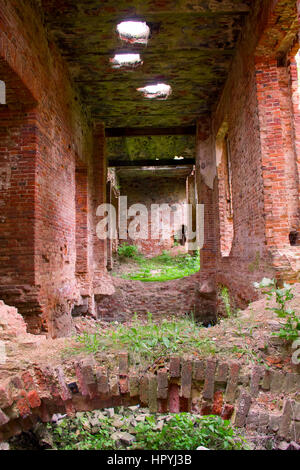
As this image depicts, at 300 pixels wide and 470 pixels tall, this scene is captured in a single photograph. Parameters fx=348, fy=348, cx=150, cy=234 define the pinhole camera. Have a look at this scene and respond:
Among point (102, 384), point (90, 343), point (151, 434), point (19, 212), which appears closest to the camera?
point (102, 384)

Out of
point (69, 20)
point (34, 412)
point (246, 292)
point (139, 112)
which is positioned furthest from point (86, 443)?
point (139, 112)

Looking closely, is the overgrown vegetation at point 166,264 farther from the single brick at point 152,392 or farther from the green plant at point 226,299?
the single brick at point 152,392

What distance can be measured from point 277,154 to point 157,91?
459 centimetres

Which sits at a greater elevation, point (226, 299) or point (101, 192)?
point (101, 192)

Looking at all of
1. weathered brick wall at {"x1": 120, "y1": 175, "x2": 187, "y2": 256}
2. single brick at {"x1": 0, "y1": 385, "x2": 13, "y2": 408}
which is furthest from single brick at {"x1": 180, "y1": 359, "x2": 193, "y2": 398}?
weathered brick wall at {"x1": 120, "y1": 175, "x2": 187, "y2": 256}

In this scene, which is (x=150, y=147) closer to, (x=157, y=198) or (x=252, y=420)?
(x=157, y=198)

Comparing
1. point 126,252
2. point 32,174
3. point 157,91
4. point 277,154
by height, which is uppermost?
point 157,91

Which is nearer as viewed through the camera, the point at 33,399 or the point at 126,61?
the point at 33,399

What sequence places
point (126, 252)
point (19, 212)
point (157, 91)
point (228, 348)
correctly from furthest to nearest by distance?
point (126, 252) < point (157, 91) < point (19, 212) < point (228, 348)

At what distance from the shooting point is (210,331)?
388 centimetres

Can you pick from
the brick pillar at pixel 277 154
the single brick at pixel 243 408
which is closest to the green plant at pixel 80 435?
the single brick at pixel 243 408

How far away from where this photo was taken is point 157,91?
29.8 ft

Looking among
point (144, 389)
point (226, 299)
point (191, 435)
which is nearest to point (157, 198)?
point (226, 299)

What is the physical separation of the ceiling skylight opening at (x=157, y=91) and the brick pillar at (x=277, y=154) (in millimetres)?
3541
